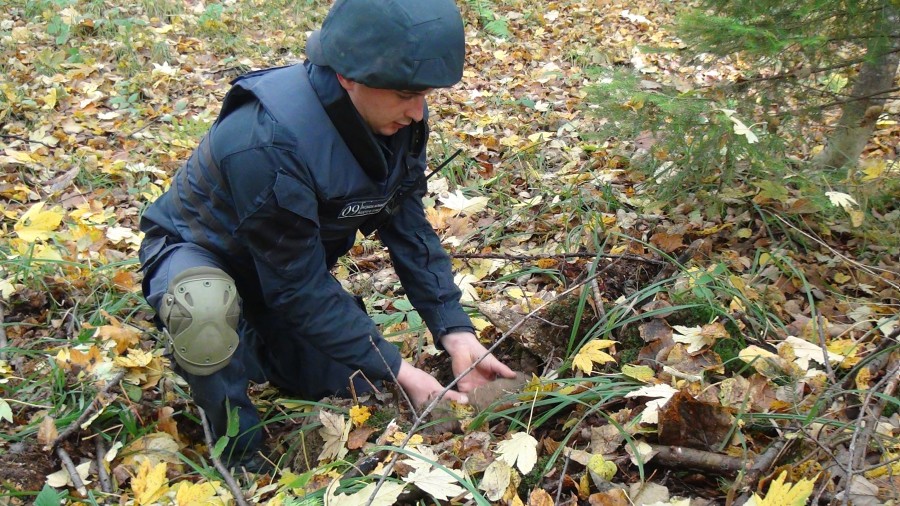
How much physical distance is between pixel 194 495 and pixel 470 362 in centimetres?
82

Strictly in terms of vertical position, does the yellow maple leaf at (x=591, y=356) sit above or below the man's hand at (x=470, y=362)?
above

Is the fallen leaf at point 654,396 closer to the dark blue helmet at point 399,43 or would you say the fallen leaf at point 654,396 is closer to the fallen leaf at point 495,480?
the fallen leaf at point 495,480

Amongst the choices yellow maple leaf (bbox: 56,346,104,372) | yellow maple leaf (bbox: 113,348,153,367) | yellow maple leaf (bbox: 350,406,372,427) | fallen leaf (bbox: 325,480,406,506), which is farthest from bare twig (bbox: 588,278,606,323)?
yellow maple leaf (bbox: 56,346,104,372)

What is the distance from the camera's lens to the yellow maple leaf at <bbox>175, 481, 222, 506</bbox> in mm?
1425

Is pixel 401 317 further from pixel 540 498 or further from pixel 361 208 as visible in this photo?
pixel 540 498

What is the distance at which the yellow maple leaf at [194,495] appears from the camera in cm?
142

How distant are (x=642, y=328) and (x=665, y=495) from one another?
60 cm

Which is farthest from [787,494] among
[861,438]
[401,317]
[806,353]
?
[401,317]

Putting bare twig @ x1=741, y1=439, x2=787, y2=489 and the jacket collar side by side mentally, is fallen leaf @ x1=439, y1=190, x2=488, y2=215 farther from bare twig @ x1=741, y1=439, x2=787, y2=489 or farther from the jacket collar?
bare twig @ x1=741, y1=439, x2=787, y2=489

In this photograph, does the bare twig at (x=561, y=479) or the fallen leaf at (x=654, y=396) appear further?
the fallen leaf at (x=654, y=396)

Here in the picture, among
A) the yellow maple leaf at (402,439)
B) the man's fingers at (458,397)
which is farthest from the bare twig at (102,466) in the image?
the man's fingers at (458,397)

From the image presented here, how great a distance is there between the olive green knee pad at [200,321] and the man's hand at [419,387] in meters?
0.46

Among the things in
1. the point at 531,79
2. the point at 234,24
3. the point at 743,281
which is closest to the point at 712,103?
the point at 743,281

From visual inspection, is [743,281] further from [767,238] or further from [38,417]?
[38,417]
